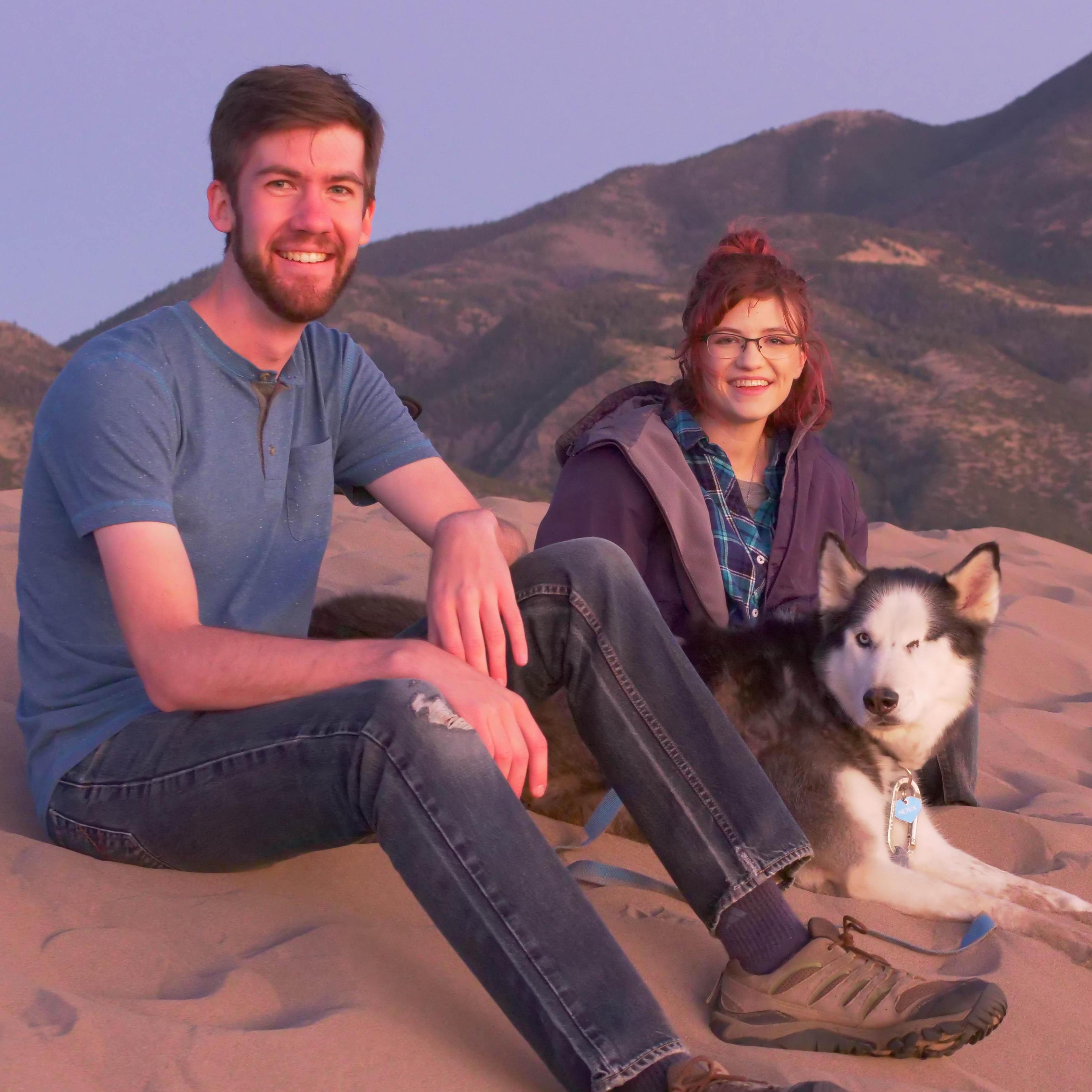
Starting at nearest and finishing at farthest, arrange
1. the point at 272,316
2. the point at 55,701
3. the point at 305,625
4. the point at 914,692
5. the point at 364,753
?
1. the point at 364,753
2. the point at 55,701
3. the point at 272,316
4. the point at 305,625
5. the point at 914,692

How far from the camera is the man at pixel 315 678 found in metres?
1.91

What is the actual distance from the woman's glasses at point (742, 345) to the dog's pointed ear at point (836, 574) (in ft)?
2.17

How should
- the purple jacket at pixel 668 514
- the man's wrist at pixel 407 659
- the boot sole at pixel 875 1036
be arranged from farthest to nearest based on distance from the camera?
the purple jacket at pixel 668 514
the boot sole at pixel 875 1036
the man's wrist at pixel 407 659

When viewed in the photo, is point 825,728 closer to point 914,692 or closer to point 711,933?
point 914,692

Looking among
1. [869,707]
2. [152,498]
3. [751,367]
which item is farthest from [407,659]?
[751,367]

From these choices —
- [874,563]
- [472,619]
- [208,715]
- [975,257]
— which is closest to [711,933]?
[472,619]

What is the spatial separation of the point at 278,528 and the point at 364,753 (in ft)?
2.72

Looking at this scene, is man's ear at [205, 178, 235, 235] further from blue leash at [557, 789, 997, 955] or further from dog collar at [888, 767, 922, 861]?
dog collar at [888, 767, 922, 861]

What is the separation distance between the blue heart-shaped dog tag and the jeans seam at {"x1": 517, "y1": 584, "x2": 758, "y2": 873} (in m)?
1.18

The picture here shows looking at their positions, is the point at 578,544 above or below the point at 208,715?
above

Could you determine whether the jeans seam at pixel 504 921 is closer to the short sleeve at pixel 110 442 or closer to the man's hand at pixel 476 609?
the man's hand at pixel 476 609

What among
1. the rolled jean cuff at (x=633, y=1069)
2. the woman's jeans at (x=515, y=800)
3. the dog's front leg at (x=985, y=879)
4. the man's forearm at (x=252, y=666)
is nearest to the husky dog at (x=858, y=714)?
the dog's front leg at (x=985, y=879)

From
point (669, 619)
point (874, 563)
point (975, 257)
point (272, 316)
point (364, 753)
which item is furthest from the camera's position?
point (975, 257)

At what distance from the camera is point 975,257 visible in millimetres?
18562
